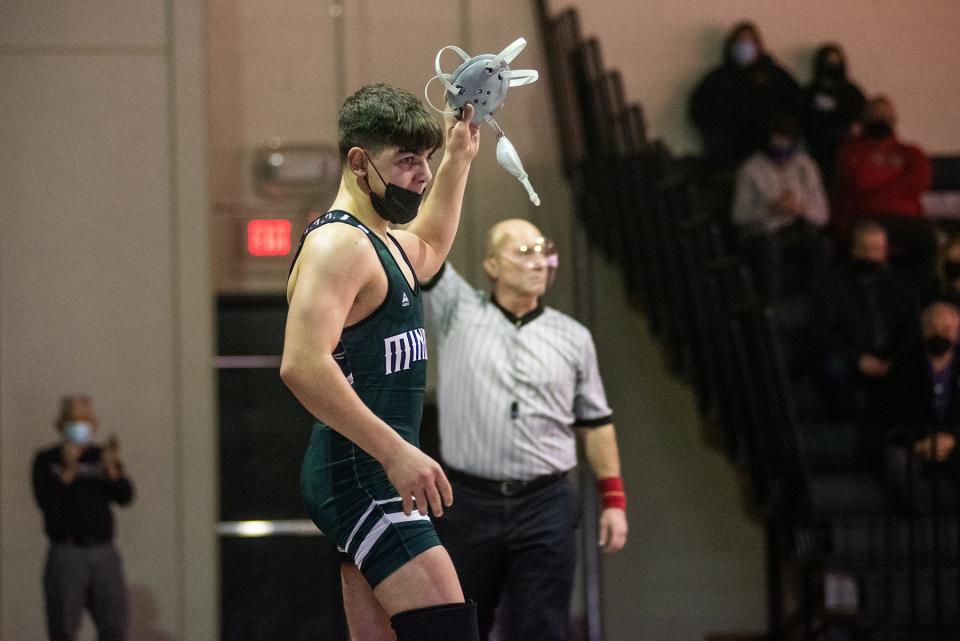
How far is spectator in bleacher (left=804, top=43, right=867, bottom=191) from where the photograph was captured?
7.93 meters

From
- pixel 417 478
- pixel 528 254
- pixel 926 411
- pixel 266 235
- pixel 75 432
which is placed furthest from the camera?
pixel 266 235

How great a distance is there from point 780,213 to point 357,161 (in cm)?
489

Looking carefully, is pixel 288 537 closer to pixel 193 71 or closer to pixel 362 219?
pixel 193 71

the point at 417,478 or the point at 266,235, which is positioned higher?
the point at 266,235

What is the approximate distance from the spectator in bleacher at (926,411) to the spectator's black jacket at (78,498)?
3.80 m

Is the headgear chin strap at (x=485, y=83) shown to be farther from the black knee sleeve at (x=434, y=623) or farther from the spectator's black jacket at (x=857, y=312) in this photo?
the spectator's black jacket at (x=857, y=312)

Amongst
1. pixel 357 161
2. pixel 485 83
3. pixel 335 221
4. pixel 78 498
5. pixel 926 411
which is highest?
pixel 485 83

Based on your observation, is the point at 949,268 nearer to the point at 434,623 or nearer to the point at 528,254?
the point at 528,254

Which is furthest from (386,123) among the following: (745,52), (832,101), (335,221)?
(832,101)

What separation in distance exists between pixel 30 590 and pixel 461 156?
4942mm

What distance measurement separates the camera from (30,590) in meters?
7.02

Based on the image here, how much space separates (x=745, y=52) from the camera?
25.3ft

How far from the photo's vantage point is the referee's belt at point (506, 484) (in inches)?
175

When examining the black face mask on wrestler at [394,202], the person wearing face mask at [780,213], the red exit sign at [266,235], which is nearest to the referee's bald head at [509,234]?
the black face mask on wrestler at [394,202]
